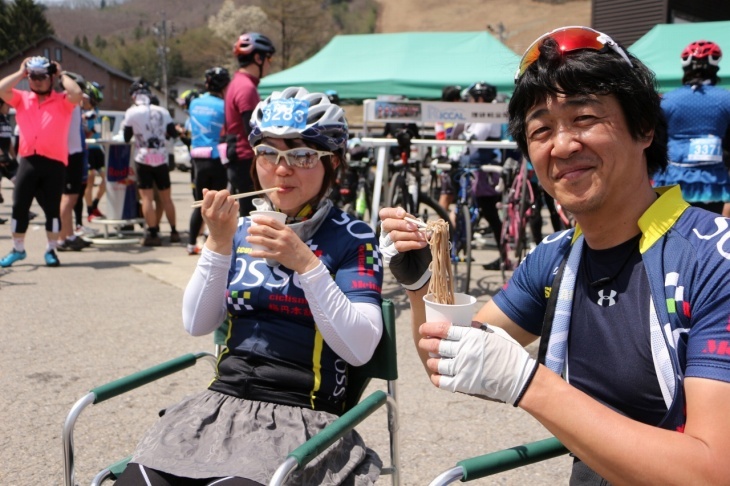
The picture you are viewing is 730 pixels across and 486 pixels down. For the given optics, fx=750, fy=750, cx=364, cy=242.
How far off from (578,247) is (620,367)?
31cm

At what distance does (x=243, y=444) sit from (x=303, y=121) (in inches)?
43.2

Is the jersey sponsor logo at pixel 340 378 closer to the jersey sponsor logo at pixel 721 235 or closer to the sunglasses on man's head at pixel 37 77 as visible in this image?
the jersey sponsor logo at pixel 721 235

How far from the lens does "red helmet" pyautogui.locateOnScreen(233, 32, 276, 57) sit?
636 cm

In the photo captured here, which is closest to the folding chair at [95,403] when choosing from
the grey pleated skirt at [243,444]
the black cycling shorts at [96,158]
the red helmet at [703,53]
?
the grey pleated skirt at [243,444]

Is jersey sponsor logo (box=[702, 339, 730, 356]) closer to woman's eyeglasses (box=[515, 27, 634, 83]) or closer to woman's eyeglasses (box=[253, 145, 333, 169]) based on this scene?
woman's eyeglasses (box=[515, 27, 634, 83])

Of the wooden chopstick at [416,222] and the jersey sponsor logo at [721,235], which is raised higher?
the jersey sponsor logo at [721,235]

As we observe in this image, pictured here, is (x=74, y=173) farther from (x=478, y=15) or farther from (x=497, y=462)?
(x=478, y=15)

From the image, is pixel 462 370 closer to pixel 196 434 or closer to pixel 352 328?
pixel 352 328

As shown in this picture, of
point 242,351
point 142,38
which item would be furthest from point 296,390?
point 142,38

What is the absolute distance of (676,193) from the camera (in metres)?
1.75

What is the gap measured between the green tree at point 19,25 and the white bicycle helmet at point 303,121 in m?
86.9

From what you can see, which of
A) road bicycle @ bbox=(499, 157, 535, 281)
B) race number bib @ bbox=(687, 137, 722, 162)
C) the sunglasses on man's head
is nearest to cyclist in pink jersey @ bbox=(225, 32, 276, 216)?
the sunglasses on man's head

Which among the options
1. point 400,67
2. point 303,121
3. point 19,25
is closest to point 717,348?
point 303,121

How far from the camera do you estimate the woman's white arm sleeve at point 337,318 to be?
224cm
